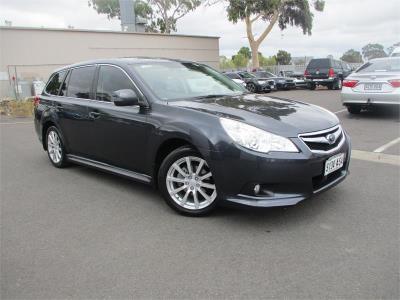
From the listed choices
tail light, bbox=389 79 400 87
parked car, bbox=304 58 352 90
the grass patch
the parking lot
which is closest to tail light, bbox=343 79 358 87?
tail light, bbox=389 79 400 87

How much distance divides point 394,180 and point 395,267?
228 cm

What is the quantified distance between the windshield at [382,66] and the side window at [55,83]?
291 inches

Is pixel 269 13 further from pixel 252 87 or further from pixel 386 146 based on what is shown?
pixel 386 146

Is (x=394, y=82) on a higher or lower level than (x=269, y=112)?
higher

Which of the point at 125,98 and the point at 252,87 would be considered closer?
the point at 125,98

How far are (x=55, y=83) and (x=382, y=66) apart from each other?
7724 millimetres

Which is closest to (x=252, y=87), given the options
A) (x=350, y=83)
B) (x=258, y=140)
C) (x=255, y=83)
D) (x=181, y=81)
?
(x=255, y=83)

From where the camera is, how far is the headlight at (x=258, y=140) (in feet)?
11.3

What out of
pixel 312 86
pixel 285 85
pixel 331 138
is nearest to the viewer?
pixel 331 138

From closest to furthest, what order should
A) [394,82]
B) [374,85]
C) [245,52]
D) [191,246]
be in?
[191,246] < [394,82] < [374,85] < [245,52]

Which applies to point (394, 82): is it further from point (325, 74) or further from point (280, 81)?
point (280, 81)

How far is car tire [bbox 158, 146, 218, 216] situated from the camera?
12.5ft

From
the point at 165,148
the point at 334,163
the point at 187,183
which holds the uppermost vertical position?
the point at 165,148

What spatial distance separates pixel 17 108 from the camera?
1515 centimetres
